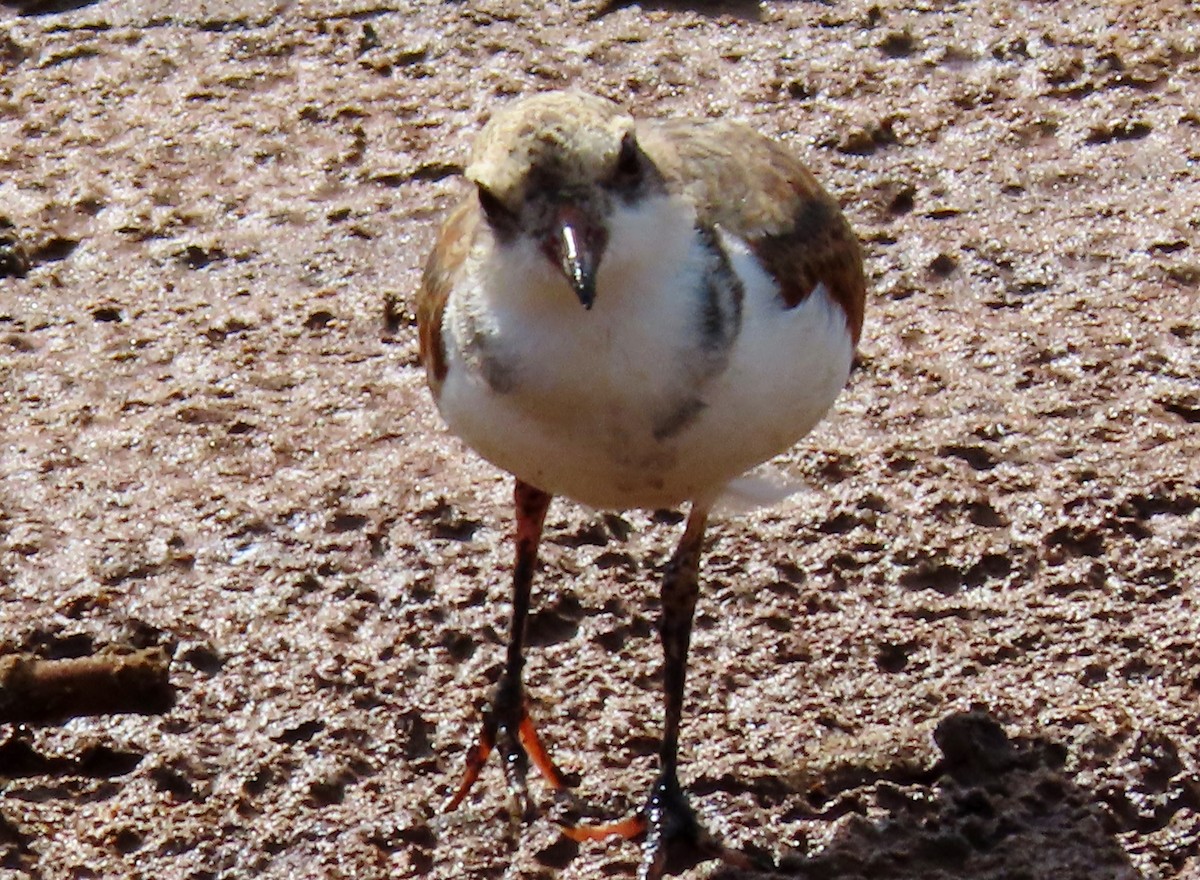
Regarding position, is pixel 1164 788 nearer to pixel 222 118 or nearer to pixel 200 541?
pixel 200 541

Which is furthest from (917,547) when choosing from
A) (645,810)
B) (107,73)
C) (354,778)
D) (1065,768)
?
(107,73)

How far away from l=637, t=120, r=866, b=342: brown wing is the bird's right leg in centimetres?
75

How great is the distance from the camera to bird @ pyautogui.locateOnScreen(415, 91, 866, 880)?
10.1 feet

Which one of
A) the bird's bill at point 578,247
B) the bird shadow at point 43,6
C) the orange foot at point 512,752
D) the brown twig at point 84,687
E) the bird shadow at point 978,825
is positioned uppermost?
the bird's bill at point 578,247

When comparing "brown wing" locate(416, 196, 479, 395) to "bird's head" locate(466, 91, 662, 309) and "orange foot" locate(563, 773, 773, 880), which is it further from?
"orange foot" locate(563, 773, 773, 880)

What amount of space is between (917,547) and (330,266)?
1934 mm

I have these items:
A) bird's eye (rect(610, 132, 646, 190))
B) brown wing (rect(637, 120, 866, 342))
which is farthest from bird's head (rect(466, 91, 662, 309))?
brown wing (rect(637, 120, 866, 342))

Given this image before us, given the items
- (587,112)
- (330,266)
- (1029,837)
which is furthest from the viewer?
(330,266)

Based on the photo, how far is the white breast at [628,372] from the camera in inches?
123

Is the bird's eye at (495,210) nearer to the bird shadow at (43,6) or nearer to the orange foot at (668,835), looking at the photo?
the orange foot at (668,835)

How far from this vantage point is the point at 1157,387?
15.3 ft

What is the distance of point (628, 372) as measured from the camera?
3150 mm

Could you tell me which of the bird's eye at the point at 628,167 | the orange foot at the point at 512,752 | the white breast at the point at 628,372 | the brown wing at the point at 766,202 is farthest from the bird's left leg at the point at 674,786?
the bird's eye at the point at 628,167

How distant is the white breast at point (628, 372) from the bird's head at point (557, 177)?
42mm
